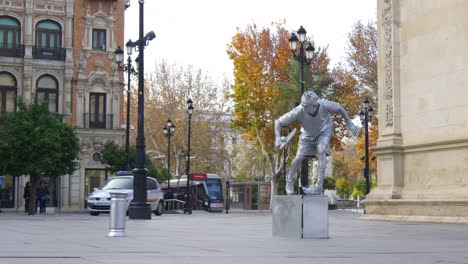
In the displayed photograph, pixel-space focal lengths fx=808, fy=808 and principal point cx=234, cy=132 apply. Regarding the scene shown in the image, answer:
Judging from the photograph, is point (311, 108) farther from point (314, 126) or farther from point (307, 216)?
point (307, 216)

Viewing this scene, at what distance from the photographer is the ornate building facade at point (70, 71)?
49.5 m

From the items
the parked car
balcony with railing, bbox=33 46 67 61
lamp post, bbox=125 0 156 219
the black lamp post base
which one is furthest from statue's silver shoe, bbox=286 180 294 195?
balcony with railing, bbox=33 46 67 61

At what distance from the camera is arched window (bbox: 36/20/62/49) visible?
5053 cm

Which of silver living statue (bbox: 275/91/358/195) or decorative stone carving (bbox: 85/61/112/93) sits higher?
decorative stone carving (bbox: 85/61/112/93)

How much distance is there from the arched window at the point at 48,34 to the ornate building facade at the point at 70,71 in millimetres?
62

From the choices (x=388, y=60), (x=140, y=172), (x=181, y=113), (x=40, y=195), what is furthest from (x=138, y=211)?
(x=181, y=113)

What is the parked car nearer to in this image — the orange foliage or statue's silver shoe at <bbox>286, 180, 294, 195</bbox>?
the orange foliage

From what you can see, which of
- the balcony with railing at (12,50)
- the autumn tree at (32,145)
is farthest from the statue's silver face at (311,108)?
the balcony with railing at (12,50)

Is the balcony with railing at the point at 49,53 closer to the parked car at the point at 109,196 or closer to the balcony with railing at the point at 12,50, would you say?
the balcony with railing at the point at 12,50

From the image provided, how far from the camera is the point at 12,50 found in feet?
163

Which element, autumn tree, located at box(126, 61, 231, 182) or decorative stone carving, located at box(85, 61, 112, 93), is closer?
decorative stone carving, located at box(85, 61, 112, 93)

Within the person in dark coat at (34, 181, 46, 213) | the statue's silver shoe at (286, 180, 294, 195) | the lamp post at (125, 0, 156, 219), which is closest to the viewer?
the statue's silver shoe at (286, 180, 294, 195)

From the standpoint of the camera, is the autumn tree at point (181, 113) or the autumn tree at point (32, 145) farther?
the autumn tree at point (181, 113)

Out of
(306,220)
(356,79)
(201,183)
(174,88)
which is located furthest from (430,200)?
(174,88)
